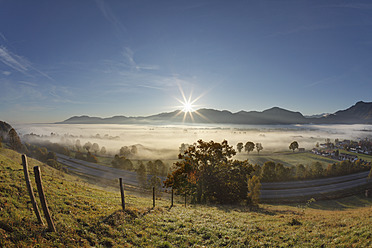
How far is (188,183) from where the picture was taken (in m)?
26.8

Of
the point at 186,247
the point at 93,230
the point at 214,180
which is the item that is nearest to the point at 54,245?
the point at 93,230

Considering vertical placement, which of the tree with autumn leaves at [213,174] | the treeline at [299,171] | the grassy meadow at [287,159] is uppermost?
the tree with autumn leaves at [213,174]

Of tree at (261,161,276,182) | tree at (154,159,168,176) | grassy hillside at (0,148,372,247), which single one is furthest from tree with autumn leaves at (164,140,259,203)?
tree at (154,159,168,176)

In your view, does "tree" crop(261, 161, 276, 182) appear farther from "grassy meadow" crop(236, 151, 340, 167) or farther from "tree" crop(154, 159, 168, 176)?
"tree" crop(154, 159, 168, 176)

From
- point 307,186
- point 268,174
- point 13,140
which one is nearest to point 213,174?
point 268,174

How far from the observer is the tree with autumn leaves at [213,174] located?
29.6 m

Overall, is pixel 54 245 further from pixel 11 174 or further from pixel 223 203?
pixel 223 203

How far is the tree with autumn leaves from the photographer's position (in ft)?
97.2

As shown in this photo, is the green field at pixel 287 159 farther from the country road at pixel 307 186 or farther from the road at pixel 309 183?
the country road at pixel 307 186

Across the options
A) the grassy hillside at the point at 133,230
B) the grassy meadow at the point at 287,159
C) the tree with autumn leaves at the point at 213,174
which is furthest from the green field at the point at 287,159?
the grassy hillside at the point at 133,230

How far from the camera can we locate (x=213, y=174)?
3198 centimetres

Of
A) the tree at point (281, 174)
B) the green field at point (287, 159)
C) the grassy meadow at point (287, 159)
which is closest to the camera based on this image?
the tree at point (281, 174)

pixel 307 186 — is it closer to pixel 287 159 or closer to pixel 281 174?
pixel 281 174

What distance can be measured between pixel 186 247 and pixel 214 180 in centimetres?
2184
